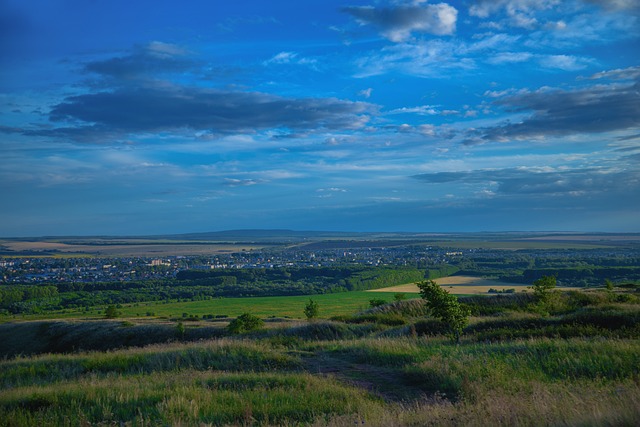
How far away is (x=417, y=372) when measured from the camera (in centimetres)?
1339

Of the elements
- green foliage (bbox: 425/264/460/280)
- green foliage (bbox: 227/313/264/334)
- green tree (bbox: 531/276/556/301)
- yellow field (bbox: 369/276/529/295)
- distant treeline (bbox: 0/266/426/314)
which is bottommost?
distant treeline (bbox: 0/266/426/314)

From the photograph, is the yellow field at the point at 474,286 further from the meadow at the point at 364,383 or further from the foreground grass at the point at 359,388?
the foreground grass at the point at 359,388

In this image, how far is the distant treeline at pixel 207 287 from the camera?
348 ft

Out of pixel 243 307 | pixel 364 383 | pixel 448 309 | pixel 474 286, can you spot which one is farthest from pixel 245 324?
pixel 474 286

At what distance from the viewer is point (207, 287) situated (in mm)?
132125

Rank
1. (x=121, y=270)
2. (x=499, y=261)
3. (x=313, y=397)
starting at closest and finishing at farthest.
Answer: (x=313, y=397) < (x=499, y=261) < (x=121, y=270)

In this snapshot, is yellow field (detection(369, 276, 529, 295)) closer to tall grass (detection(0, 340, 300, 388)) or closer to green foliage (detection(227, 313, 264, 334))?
green foliage (detection(227, 313, 264, 334))

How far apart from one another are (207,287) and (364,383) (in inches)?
4910

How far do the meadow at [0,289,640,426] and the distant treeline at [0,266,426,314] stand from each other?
89720 mm

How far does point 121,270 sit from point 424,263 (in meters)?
114

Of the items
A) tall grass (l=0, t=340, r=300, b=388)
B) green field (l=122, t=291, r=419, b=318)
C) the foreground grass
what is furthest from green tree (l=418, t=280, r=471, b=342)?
green field (l=122, t=291, r=419, b=318)

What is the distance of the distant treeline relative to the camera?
106 metres

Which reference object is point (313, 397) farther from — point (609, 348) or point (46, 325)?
point (46, 325)

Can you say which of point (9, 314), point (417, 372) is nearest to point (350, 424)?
point (417, 372)
